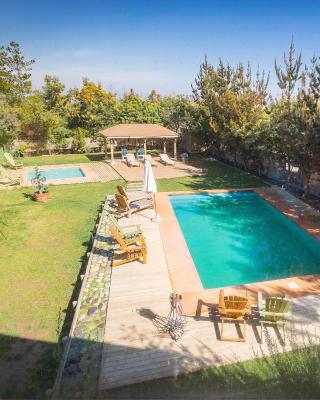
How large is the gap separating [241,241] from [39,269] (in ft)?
25.5

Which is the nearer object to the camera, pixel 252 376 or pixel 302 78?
pixel 252 376

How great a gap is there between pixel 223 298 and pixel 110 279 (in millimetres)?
3342

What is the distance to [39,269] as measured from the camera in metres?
9.33

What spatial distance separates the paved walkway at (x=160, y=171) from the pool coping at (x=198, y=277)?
22.7ft

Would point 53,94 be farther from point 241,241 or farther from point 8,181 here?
point 241,241

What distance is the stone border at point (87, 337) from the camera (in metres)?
5.09

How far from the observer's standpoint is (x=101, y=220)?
12.3 m

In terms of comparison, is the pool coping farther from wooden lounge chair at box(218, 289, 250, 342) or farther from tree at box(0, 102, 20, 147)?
tree at box(0, 102, 20, 147)

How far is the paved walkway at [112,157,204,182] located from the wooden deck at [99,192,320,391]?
12881 millimetres

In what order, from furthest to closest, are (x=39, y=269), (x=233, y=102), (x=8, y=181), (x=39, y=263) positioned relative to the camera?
(x=233, y=102), (x=8, y=181), (x=39, y=263), (x=39, y=269)

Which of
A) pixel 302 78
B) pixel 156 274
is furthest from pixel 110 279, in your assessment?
pixel 302 78

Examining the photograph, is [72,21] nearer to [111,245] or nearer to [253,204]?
[111,245]

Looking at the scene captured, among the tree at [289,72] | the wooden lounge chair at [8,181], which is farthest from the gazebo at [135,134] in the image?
the tree at [289,72]

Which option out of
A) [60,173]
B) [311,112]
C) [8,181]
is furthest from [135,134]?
[311,112]
